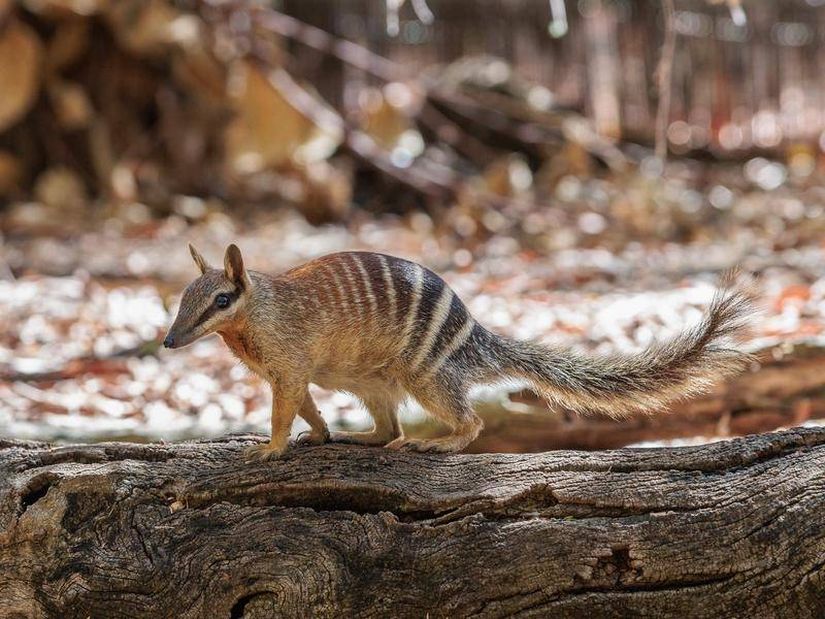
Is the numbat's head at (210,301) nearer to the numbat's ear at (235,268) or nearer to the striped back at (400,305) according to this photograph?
the numbat's ear at (235,268)

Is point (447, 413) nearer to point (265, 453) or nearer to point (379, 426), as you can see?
point (379, 426)

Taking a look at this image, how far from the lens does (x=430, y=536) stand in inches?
127

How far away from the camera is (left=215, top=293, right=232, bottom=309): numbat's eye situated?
3387 mm

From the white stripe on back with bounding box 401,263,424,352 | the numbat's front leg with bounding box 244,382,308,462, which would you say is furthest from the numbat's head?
the white stripe on back with bounding box 401,263,424,352

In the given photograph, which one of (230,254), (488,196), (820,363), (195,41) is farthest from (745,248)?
(230,254)

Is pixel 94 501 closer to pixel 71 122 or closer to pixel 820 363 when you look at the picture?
pixel 820 363

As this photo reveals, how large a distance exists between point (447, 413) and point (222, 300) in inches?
33.6

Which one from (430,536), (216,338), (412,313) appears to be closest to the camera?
(430,536)

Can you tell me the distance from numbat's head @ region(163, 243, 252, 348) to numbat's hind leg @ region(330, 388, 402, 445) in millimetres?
670

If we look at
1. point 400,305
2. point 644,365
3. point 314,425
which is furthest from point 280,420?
point 644,365

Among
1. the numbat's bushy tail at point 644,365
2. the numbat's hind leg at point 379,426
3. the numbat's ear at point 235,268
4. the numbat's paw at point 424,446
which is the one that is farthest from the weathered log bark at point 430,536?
the numbat's ear at point 235,268

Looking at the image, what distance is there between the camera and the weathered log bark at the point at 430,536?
311 cm

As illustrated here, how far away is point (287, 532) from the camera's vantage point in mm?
3248

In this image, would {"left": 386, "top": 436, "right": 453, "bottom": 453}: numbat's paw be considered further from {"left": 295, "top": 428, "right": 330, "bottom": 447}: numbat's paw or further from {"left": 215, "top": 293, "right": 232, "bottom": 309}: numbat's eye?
{"left": 215, "top": 293, "right": 232, "bottom": 309}: numbat's eye
